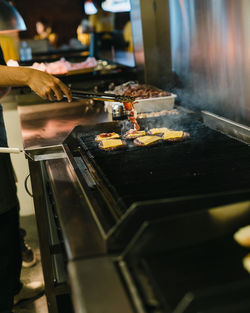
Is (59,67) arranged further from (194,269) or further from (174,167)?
(194,269)

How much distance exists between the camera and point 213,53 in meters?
2.64

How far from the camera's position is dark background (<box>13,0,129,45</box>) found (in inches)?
535

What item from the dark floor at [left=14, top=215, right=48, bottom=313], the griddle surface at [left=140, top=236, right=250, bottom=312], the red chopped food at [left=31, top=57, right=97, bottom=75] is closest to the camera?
the griddle surface at [left=140, top=236, right=250, bottom=312]

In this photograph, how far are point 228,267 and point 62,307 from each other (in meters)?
1.59

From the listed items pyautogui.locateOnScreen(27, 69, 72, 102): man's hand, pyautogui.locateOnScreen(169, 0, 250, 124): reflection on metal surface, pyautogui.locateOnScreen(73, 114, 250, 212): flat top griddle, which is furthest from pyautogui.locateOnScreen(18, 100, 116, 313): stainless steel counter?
pyautogui.locateOnScreen(169, 0, 250, 124): reflection on metal surface

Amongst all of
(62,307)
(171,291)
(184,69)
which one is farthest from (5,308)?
(184,69)

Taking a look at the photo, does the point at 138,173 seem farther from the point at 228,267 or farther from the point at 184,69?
the point at 184,69

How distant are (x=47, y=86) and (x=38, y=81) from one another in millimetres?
64

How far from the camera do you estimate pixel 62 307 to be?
2.31 meters

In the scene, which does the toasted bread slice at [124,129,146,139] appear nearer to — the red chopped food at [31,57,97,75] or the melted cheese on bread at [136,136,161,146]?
the melted cheese on bread at [136,136,161,146]

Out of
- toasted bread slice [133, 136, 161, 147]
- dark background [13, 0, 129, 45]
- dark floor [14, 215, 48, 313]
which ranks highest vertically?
dark background [13, 0, 129, 45]

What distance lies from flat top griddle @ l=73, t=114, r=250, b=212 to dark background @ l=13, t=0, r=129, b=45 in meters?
12.7

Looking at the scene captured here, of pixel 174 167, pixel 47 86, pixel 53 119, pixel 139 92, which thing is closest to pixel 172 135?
pixel 174 167

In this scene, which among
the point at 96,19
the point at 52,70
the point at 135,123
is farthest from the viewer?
the point at 96,19
